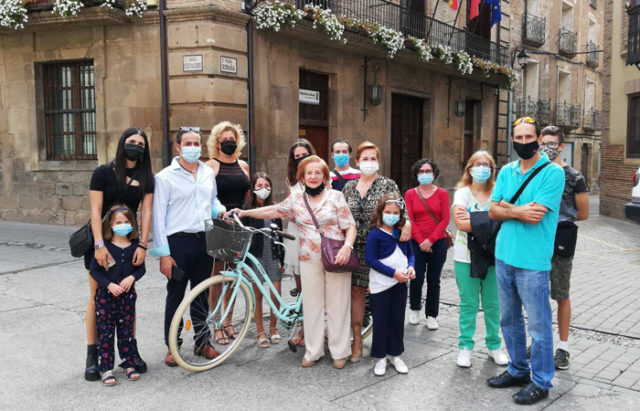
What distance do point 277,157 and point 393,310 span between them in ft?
27.4

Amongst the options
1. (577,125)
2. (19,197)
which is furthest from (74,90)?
(577,125)

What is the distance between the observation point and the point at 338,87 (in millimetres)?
13953

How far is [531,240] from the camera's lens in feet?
11.8

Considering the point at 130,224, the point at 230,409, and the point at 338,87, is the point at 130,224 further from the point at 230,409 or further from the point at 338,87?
the point at 338,87

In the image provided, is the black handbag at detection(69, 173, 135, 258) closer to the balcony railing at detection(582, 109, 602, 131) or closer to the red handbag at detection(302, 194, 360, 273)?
the red handbag at detection(302, 194, 360, 273)

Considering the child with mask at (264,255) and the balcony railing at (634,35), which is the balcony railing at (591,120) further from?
the child with mask at (264,255)

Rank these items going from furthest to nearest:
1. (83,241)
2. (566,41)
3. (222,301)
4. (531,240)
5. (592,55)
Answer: (592,55) → (566,41) → (222,301) → (83,241) → (531,240)

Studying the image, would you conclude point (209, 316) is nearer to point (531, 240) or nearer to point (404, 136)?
point (531, 240)

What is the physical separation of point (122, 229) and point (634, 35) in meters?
15.5

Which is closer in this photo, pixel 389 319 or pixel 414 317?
pixel 389 319

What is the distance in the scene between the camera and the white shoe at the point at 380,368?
4.14 m

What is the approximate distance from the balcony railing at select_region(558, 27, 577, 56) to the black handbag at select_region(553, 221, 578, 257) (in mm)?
24104

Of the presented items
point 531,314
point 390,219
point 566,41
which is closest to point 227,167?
point 390,219

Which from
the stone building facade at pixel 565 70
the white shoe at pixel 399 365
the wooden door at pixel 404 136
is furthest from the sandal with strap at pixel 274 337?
the stone building facade at pixel 565 70
